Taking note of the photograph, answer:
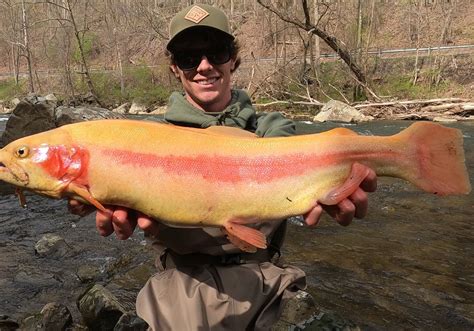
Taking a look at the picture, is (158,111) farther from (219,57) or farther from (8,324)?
(219,57)

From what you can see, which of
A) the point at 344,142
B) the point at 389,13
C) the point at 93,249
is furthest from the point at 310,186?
the point at 389,13

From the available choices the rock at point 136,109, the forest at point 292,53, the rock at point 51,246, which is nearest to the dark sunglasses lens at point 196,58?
the rock at point 51,246

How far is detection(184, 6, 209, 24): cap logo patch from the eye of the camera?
280 centimetres

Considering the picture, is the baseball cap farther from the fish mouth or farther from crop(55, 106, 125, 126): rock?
crop(55, 106, 125, 126): rock

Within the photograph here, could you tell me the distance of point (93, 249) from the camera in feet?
20.2

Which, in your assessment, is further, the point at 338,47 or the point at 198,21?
the point at 338,47

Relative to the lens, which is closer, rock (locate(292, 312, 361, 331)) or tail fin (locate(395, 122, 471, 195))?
tail fin (locate(395, 122, 471, 195))

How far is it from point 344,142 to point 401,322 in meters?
2.73

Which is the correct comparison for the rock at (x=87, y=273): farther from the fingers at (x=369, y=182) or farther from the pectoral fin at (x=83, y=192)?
the fingers at (x=369, y=182)

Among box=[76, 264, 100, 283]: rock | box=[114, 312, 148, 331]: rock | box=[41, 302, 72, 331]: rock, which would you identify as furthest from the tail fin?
box=[76, 264, 100, 283]: rock

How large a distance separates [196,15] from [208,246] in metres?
1.50

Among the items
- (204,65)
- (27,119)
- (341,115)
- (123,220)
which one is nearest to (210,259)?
(123,220)

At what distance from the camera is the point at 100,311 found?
159 inches

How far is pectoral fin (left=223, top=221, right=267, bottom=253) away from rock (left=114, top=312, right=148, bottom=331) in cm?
207
